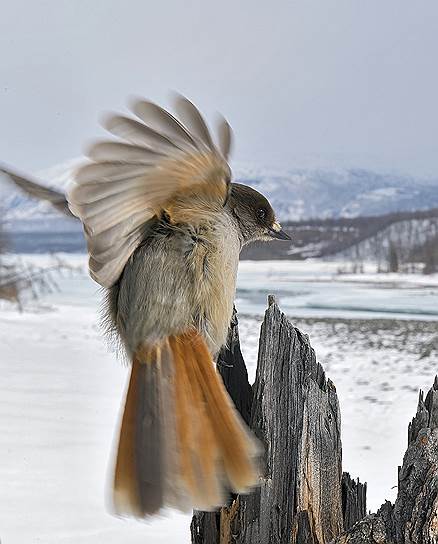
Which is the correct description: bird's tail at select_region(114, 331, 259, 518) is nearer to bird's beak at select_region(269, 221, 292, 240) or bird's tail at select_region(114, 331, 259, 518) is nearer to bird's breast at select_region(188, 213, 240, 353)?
bird's breast at select_region(188, 213, 240, 353)

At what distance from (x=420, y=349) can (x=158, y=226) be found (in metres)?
11.2

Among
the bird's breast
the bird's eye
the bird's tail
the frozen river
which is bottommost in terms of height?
the bird's tail

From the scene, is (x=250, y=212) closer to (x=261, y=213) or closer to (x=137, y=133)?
(x=261, y=213)

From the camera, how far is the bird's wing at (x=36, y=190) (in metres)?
2.49

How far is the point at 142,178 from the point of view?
1.89m

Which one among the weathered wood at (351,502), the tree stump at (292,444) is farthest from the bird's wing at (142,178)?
the weathered wood at (351,502)

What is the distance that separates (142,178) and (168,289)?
38cm

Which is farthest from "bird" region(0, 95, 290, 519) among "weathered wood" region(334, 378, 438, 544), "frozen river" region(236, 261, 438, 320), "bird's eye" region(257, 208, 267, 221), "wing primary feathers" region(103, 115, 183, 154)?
"frozen river" region(236, 261, 438, 320)

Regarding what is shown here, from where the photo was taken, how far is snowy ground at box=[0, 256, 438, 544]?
500cm

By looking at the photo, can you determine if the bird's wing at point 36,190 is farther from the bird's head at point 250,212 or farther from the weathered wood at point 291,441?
the weathered wood at point 291,441

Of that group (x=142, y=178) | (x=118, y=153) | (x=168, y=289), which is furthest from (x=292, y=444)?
(x=118, y=153)

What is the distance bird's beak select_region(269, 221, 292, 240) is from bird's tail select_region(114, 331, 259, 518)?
0.60 m

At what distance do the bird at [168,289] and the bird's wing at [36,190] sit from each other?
38 centimetres

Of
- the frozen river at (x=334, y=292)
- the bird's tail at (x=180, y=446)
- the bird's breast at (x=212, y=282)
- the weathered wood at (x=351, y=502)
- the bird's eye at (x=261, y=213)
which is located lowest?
the weathered wood at (x=351, y=502)
